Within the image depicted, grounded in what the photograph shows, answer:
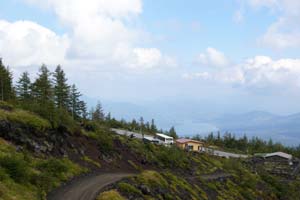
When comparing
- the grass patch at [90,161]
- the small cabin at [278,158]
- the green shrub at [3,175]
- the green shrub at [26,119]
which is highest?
the green shrub at [26,119]

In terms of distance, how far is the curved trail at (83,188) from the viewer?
3559cm

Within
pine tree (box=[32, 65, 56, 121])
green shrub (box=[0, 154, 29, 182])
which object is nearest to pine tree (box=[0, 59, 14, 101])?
pine tree (box=[32, 65, 56, 121])

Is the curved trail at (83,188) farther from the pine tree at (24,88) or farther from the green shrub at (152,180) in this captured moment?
the pine tree at (24,88)

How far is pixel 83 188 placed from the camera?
39.9 m

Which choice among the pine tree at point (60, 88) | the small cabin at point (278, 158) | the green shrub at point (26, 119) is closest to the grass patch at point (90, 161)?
the green shrub at point (26, 119)

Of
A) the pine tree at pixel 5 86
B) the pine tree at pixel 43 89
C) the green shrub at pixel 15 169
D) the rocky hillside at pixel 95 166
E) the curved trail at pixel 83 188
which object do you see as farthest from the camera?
the pine tree at pixel 5 86

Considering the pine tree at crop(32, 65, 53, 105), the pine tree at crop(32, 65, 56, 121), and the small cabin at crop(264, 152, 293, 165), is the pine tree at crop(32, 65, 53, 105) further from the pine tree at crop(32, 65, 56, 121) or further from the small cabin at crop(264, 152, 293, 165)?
the small cabin at crop(264, 152, 293, 165)

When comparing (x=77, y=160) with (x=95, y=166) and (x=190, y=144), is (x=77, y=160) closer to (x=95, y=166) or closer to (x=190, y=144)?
(x=95, y=166)

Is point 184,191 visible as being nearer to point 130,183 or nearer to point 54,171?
point 130,183

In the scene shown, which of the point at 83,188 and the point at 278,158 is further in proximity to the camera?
the point at 278,158

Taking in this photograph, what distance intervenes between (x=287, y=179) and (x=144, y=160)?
5689 cm

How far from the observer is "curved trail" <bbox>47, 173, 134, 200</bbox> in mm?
35594

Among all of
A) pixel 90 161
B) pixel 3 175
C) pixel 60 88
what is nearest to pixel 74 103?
pixel 60 88

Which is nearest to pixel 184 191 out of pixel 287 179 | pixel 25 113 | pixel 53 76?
pixel 25 113
